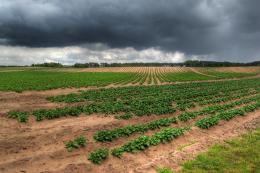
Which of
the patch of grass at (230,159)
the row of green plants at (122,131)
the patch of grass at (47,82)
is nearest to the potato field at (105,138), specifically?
the row of green plants at (122,131)

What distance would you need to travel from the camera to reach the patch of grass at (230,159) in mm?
7590

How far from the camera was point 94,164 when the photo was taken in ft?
25.7

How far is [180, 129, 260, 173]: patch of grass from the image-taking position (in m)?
7.59

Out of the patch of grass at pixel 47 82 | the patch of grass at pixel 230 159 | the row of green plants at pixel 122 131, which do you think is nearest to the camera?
the patch of grass at pixel 230 159

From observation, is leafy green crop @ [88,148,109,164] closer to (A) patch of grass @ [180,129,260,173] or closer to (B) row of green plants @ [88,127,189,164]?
(B) row of green plants @ [88,127,189,164]

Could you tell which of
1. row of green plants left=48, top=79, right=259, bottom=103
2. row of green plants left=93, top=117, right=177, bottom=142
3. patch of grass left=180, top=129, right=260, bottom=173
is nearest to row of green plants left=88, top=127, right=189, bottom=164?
row of green plants left=93, top=117, right=177, bottom=142

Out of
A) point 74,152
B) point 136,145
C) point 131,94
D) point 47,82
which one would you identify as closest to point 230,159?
point 136,145

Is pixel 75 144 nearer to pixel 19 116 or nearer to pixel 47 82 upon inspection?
pixel 19 116

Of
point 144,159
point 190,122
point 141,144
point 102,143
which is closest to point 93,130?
point 102,143

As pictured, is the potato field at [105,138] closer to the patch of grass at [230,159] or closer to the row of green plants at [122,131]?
the row of green plants at [122,131]

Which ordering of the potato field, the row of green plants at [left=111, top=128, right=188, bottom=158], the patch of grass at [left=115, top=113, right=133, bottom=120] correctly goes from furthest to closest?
the patch of grass at [left=115, top=113, right=133, bottom=120], the row of green plants at [left=111, top=128, right=188, bottom=158], the potato field

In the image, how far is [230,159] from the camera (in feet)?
27.5

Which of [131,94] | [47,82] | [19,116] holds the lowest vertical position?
[131,94]

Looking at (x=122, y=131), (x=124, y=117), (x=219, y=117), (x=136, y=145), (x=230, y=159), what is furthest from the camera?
(x=124, y=117)
